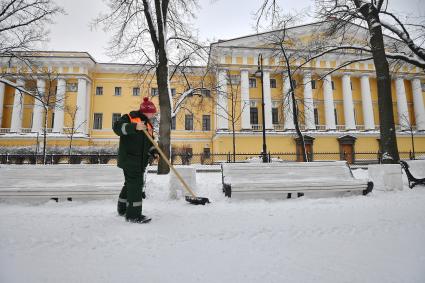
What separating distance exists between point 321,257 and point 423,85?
148ft

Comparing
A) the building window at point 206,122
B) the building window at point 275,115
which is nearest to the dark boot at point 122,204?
the building window at point 275,115

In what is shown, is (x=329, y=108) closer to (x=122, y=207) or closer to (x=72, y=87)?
(x=122, y=207)

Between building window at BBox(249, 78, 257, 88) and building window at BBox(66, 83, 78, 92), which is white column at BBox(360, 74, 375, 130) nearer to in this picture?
building window at BBox(249, 78, 257, 88)

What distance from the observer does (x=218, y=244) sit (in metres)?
2.99

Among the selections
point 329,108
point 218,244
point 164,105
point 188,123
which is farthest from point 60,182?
point 329,108

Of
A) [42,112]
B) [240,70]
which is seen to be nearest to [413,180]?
[240,70]

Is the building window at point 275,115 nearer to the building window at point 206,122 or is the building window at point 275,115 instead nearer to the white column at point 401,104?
the building window at point 206,122

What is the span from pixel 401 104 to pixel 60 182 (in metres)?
39.5

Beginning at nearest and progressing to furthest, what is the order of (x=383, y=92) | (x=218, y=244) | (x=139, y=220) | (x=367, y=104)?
1. (x=218, y=244)
2. (x=139, y=220)
3. (x=383, y=92)
4. (x=367, y=104)

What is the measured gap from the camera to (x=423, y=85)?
36531 mm

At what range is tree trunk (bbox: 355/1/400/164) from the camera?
27.3 ft

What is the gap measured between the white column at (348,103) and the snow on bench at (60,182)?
32.1 meters

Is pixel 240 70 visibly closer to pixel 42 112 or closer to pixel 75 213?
pixel 42 112

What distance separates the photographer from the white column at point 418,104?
3359cm
